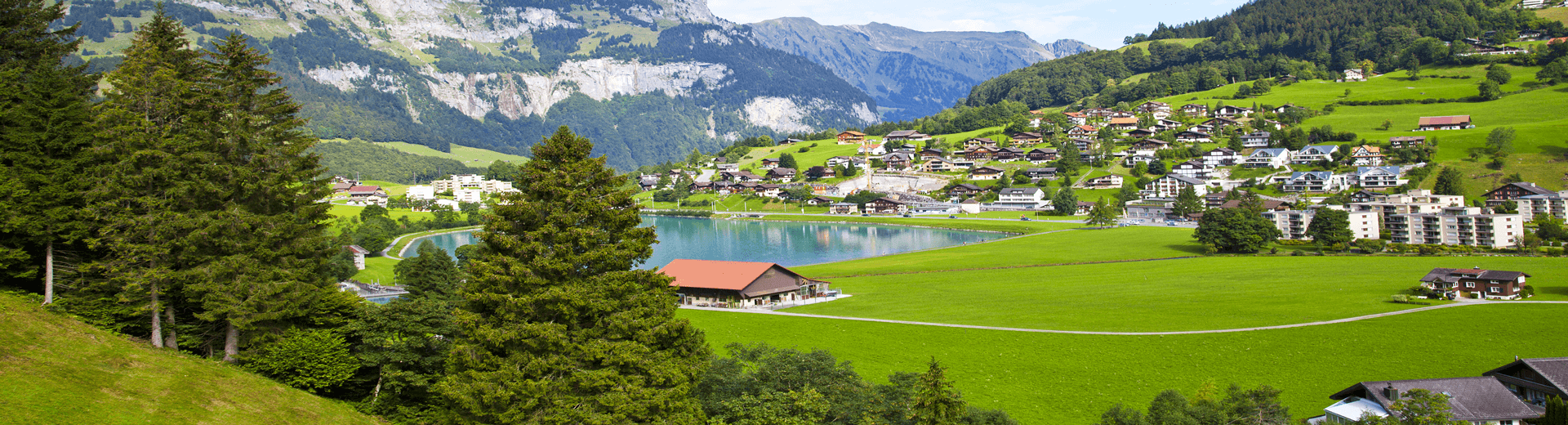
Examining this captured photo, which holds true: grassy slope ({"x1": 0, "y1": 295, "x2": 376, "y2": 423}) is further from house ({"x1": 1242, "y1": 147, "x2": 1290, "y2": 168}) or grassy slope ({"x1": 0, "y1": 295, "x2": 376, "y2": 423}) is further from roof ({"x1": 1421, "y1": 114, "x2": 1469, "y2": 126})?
roof ({"x1": 1421, "y1": 114, "x2": 1469, "y2": 126})

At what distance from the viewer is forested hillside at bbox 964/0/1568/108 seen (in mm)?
123375

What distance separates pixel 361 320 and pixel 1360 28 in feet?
529

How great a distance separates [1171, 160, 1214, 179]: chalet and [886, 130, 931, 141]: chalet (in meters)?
49.5

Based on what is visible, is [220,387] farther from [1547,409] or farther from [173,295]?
[1547,409]

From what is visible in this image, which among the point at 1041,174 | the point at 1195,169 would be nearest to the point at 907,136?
the point at 1041,174

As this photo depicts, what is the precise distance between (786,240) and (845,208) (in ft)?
96.9

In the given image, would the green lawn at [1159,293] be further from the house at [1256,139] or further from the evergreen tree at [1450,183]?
the house at [1256,139]

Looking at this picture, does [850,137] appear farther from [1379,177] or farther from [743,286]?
[743,286]

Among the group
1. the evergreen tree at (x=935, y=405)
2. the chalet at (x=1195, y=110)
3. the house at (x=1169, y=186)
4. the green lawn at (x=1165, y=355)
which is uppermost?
the chalet at (x=1195, y=110)

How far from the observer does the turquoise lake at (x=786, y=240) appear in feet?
218

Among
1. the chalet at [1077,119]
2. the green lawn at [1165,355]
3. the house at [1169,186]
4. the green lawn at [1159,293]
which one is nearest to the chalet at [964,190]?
the house at [1169,186]

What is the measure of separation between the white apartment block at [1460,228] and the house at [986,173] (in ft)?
175

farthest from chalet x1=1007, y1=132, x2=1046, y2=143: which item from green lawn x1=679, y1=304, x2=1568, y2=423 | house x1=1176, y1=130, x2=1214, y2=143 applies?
green lawn x1=679, y1=304, x2=1568, y2=423

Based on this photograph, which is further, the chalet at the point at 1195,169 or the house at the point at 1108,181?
the house at the point at 1108,181
